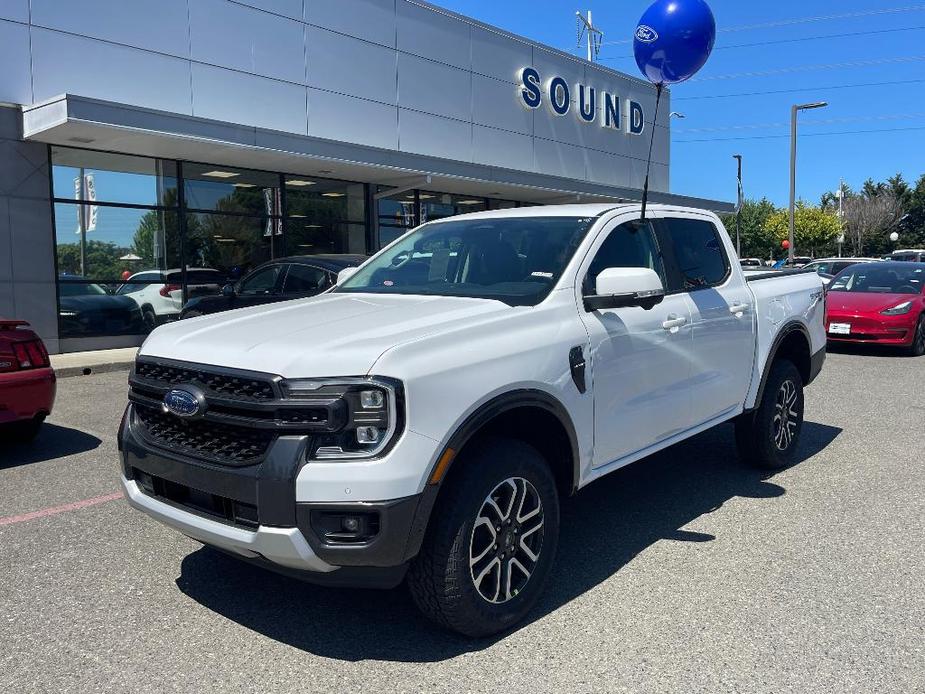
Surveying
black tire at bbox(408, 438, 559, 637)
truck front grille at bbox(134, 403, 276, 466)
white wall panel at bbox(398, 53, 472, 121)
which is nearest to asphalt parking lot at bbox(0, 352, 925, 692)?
black tire at bbox(408, 438, 559, 637)

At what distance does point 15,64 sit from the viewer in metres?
11.9

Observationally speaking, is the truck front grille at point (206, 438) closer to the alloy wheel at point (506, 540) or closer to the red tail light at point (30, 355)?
the alloy wheel at point (506, 540)

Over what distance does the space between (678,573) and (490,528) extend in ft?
4.12

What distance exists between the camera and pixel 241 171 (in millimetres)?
15352

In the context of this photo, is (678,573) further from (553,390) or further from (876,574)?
(553,390)

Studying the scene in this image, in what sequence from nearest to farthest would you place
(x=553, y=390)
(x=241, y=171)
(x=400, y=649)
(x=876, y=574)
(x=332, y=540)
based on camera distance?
(x=332, y=540)
(x=400, y=649)
(x=553, y=390)
(x=876, y=574)
(x=241, y=171)

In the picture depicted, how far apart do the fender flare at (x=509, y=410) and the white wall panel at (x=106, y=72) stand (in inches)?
466

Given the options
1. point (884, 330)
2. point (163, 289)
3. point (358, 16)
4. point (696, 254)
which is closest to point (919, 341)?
point (884, 330)

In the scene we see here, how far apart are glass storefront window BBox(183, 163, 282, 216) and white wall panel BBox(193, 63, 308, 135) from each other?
1.01m

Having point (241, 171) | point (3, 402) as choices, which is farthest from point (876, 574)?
point (241, 171)

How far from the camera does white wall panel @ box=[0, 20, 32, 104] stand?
462 inches

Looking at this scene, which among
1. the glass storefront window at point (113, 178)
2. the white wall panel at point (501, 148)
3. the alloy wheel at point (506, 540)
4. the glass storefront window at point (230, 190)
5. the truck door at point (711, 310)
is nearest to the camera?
the alloy wheel at point (506, 540)

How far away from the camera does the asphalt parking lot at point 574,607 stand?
297 centimetres

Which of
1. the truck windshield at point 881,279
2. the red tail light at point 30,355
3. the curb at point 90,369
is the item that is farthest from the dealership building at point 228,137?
the truck windshield at point 881,279
